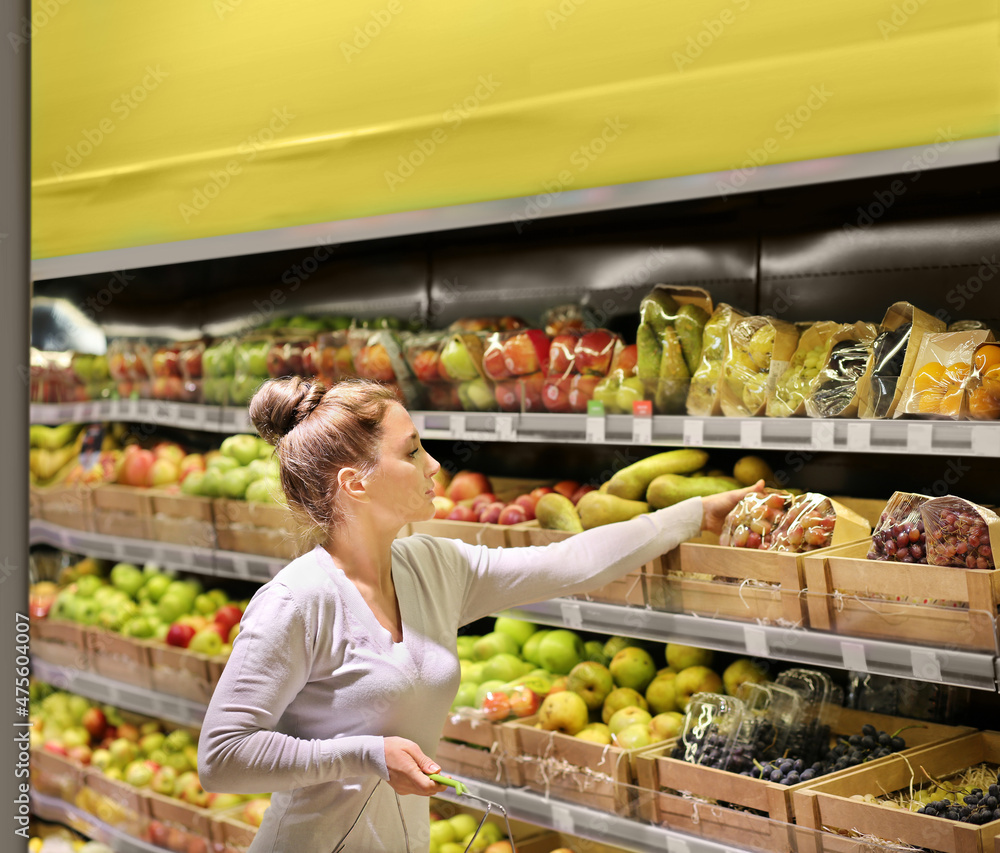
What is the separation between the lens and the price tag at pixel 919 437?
1.61m

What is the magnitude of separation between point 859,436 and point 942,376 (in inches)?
6.9

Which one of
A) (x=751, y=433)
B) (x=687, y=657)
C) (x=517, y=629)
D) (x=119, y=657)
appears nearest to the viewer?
(x=751, y=433)

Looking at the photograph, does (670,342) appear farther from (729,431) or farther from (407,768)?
(407,768)

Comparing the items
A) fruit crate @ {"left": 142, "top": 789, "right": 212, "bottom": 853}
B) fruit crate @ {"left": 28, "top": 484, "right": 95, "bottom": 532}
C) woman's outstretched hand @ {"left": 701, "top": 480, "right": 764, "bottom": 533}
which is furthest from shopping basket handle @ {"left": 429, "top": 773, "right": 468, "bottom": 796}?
fruit crate @ {"left": 28, "top": 484, "right": 95, "bottom": 532}

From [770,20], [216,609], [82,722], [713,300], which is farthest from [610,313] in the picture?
[82,722]

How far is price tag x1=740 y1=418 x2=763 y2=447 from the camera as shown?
1.86m

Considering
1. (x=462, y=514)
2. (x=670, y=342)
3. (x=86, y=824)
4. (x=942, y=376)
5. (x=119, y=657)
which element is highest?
(x=670, y=342)

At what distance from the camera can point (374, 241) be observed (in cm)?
329

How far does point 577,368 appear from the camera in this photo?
2297 millimetres

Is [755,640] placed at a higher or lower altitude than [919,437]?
lower

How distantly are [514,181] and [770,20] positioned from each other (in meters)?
0.63

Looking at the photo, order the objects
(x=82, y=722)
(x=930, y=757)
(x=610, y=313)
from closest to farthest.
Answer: (x=930, y=757) → (x=610, y=313) → (x=82, y=722)

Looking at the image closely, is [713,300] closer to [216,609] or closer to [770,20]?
[770,20]

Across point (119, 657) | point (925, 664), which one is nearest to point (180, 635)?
point (119, 657)
